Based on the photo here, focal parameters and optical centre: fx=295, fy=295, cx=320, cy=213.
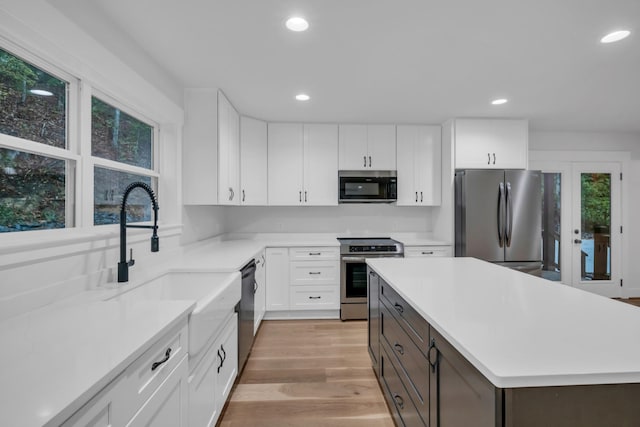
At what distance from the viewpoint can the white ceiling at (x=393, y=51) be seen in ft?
5.37

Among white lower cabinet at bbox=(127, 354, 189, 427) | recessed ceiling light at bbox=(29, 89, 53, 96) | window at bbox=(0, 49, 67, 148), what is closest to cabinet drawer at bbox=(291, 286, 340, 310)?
white lower cabinet at bbox=(127, 354, 189, 427)

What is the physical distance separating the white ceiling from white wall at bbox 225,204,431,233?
1445mm

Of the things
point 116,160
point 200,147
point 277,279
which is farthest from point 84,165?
point 277,279

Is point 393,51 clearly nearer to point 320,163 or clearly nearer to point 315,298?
point 320,163

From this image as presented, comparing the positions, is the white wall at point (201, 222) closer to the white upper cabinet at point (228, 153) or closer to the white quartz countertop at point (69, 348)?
the white upper cabinet at point (228, 153)

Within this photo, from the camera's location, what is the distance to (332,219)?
4.23 metres

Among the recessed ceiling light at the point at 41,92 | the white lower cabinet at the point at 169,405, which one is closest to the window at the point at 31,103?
the recessed ceiling light at the point at 41,92

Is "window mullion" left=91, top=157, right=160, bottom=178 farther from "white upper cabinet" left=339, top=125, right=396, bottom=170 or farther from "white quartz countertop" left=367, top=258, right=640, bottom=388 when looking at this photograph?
"white upper cabinet" left=339, top=125, right=396, bottom=170

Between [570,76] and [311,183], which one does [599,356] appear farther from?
[311,183]

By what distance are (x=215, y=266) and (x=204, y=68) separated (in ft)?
5.12

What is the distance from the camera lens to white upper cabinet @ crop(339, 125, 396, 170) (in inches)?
152

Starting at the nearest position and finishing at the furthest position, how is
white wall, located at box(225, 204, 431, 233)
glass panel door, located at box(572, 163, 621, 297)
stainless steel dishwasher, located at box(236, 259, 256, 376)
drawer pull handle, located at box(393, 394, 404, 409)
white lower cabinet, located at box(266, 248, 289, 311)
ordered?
1. drawer pull handle, located at box(393, 394, 404, 409)
2. stainless steel dishwasher, located at box(236, 259, 256, 376)
3. white lower cabinet, located at box(266, 248, 289, 311)
4. white wall, located at box(225, 204, 431, 233)
5. glass panel door, located at box(572, 163, 621, 297)

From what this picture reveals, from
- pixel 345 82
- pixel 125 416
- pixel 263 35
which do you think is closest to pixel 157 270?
pixel 125 416

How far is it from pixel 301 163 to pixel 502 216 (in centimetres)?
249
